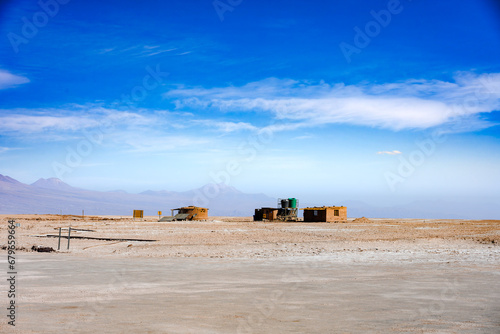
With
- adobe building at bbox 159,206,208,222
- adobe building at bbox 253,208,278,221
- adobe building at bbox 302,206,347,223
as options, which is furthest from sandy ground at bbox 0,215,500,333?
adobe building at bbox 253,208,278,221

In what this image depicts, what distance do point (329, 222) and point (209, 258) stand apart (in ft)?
147

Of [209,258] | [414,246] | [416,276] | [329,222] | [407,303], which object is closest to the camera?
[407,303]

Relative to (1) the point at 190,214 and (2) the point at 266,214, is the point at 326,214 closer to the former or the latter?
(2) the point at 266,214

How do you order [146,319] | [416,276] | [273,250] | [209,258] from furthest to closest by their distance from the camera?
[273,250], [209,258], [416,276], [146,319]

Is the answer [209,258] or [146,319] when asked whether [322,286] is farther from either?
[209,258]

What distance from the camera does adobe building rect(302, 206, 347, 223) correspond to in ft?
207

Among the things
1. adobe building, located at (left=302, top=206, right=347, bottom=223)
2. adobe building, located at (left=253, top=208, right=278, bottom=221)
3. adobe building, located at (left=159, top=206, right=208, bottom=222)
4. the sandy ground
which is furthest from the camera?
adobe building, located at (left=253, top=208, right=278, bottom=221)

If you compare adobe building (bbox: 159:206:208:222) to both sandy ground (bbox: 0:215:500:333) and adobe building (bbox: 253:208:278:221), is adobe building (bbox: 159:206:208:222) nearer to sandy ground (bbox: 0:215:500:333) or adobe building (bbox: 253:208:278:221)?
adobe building (bbox: 253:208:278:221)

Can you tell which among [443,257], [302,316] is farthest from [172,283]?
[443,257]

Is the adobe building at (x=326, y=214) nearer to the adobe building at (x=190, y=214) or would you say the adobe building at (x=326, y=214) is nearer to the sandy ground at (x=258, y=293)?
the adobe building at (x=190, y=214)

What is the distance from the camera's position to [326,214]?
6291 cm

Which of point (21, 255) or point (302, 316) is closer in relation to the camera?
point (302, 316)

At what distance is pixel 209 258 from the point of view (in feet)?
65.2

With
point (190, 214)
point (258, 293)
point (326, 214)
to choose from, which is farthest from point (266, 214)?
point (258, 293)
